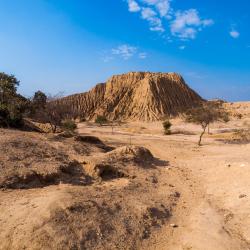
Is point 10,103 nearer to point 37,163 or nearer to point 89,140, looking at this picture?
point 89,140

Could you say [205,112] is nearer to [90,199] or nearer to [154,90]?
[90,199]

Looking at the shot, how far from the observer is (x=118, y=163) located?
15.4 metres

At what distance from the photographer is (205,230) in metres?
9.51

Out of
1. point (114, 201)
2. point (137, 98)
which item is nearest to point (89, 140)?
point (114, 201)

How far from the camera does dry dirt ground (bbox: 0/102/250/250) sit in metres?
8.41

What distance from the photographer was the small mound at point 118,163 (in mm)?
13680

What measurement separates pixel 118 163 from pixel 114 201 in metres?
4.79

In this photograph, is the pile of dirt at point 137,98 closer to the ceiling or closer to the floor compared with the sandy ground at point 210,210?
closer to the ceiling

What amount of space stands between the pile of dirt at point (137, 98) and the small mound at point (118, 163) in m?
50.7

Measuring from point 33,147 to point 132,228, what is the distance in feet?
23.9

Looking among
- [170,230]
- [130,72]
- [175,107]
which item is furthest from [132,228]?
[130,72]

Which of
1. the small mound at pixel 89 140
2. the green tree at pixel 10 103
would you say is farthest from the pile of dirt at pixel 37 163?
Result: the green tree at pixel 10 103

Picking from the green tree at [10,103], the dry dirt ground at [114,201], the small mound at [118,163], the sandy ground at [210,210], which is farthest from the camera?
the green tree at [10,103]

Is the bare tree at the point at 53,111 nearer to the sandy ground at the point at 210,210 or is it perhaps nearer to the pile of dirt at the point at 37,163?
the pile of dirt at the point at 37,163
